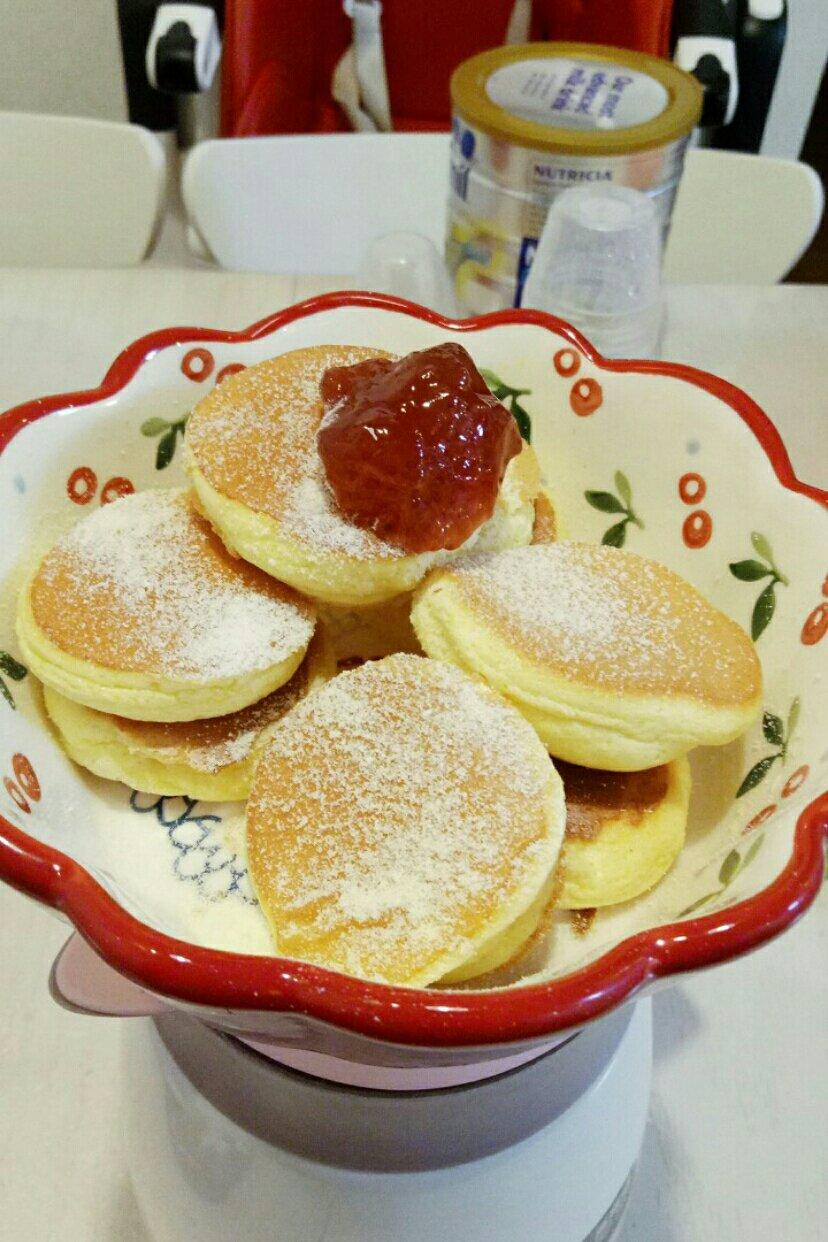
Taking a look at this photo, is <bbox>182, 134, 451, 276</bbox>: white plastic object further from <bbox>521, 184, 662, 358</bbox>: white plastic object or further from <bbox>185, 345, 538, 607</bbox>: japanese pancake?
<bbox>185, 345, 538, 607</bbox>: japanese pancake

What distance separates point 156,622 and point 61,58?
2.71 m

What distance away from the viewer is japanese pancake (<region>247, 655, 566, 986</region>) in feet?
1.52

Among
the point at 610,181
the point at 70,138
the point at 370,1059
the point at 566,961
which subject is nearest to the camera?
the point at 370,1059

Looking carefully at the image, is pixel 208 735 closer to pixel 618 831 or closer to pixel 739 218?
pixel 618 831

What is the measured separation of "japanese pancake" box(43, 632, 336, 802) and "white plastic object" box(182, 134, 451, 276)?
1103 mm

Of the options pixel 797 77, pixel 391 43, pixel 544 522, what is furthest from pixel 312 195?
pixel 797 77

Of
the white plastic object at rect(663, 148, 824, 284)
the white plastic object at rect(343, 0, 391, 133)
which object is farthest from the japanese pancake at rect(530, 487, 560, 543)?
the white plastic object at rect(343, 0, 391, 133)

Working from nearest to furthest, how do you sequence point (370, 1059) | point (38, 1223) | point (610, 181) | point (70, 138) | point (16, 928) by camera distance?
1. point (370, 1059)
2. point (38, 1223)
3. point (16, 928)
4. point (610, 181)
5. point (70, 138)

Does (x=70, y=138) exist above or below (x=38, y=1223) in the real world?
above

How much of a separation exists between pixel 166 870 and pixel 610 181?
2.88 feet

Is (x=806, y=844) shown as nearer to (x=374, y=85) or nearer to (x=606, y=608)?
(x=606, y=608)

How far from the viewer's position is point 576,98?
3.95 ft

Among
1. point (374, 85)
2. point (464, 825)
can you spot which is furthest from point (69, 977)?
point (374, 85)

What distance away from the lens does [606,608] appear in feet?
1.95
